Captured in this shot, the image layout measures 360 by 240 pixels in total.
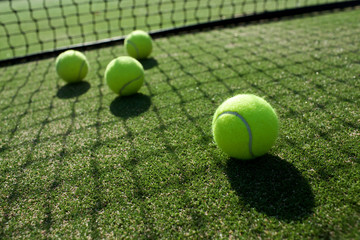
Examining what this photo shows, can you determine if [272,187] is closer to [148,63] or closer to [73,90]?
[73,90]

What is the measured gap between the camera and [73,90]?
10.3 ft

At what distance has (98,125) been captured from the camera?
7.64 ft

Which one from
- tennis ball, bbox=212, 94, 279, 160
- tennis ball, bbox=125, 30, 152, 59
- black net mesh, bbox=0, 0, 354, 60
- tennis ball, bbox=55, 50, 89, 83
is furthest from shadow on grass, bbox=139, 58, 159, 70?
tennis ball, bbox=212, 94, 279, 160

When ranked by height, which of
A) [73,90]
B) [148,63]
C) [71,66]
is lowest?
[73,90]

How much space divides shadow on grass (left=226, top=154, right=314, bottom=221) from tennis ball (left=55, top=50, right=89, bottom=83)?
232cm

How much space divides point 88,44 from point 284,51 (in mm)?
3270

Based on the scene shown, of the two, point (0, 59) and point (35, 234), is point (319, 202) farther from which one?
point (0, 59)

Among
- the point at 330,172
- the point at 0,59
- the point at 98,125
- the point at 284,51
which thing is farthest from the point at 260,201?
the point at 0,59

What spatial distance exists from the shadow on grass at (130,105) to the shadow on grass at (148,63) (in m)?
0.88

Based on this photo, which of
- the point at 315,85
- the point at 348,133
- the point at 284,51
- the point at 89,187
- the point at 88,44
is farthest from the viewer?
the point at 88,44

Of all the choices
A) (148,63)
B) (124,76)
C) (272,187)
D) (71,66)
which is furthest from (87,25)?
(272,187)

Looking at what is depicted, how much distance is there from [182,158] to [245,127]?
52 centimetres

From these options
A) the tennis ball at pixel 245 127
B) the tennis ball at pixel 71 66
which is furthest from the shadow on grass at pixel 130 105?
the tennis ball at pixel 245 127

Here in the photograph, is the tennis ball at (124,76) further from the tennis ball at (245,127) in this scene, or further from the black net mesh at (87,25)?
the black net mesh at (87,25)
